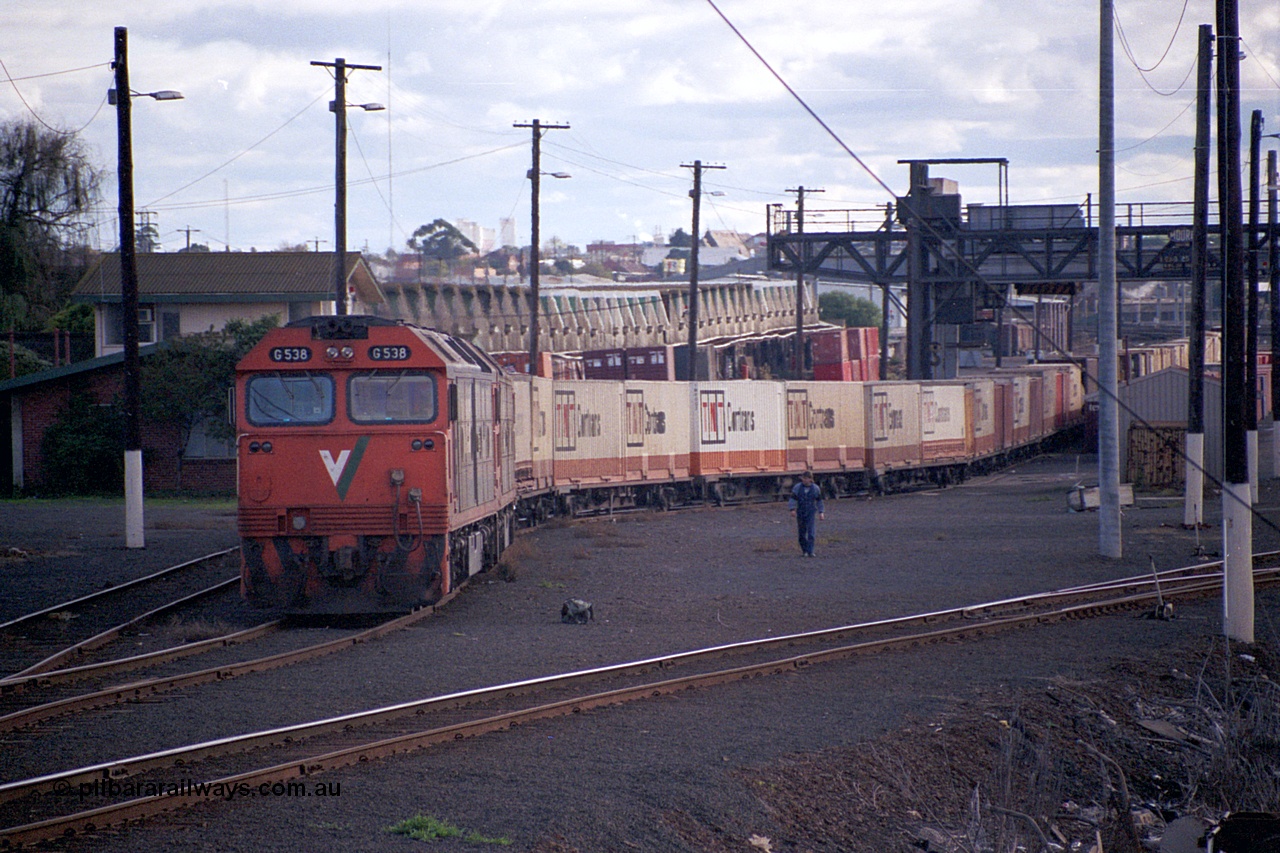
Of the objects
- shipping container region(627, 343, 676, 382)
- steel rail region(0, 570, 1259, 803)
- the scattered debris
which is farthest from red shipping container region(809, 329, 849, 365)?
the scattered debris

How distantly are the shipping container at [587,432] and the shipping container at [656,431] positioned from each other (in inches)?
16.6

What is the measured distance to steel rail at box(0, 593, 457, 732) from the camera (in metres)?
9.18

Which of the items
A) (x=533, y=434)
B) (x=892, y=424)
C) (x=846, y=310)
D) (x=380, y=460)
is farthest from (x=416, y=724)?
(x=846, y=310)

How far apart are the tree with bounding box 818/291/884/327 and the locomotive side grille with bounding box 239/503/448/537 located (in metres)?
86.3

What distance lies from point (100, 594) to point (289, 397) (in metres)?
4.43

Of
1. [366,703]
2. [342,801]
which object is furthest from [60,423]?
[342,801]

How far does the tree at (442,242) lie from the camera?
6334 inches

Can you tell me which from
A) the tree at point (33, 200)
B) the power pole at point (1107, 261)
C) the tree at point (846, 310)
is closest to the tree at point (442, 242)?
the tree at point (846, 310)

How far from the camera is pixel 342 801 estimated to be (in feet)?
23.7

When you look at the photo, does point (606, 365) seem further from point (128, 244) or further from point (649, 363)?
point (128, 244)

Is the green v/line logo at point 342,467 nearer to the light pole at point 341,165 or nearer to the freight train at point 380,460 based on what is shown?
the freight train at point 380,460

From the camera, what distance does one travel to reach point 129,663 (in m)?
11.2

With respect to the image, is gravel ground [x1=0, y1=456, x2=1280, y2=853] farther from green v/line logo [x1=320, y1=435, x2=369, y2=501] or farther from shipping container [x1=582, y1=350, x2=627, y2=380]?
shipping container [x1=582, y1=350, x2=627, y2=380]

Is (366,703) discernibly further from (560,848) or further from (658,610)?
(658,610)
